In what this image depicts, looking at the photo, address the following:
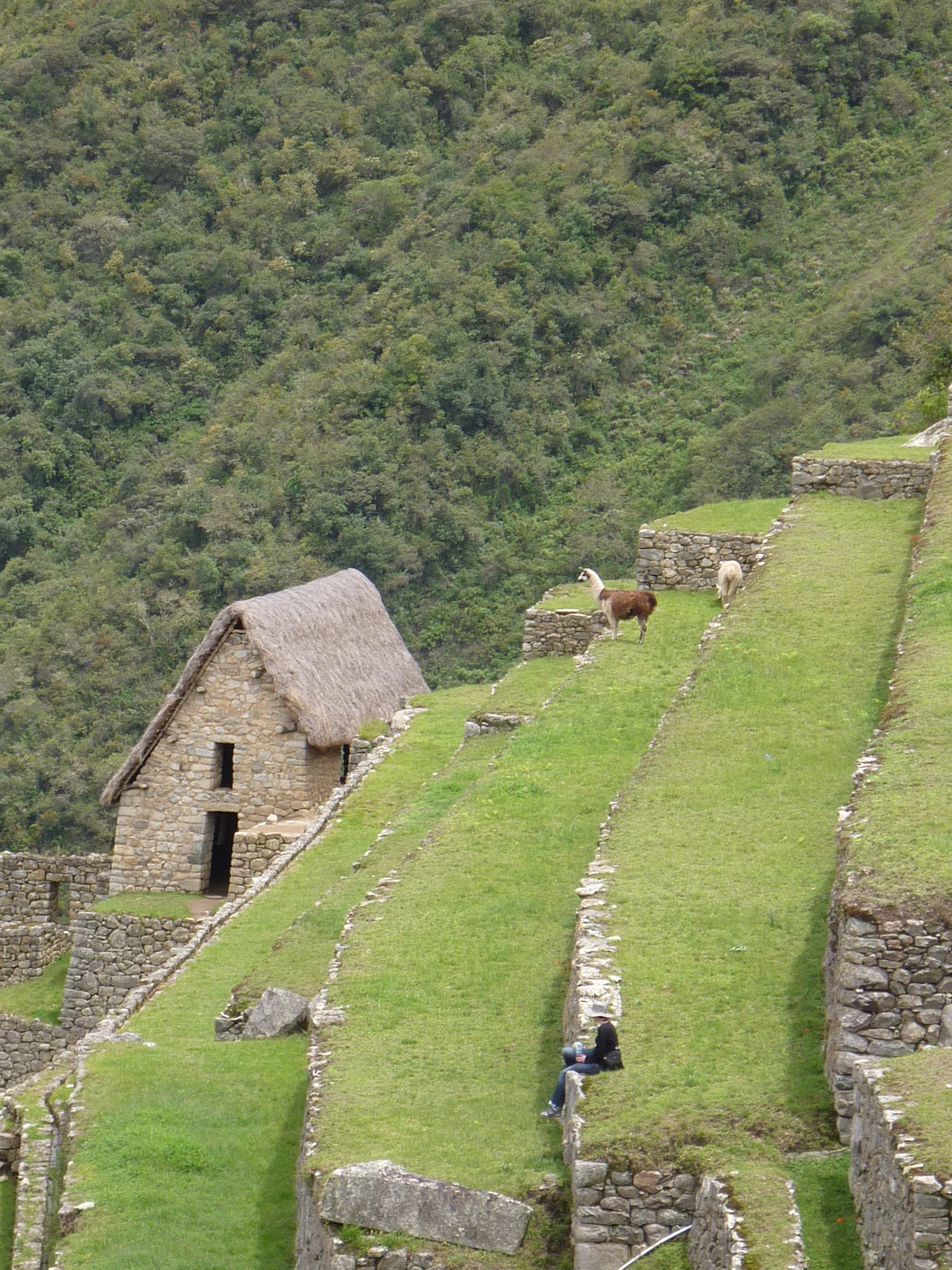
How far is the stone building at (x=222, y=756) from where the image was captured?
21266 millimetres

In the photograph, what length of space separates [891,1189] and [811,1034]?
232 centimetres

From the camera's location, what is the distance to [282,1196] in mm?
11227

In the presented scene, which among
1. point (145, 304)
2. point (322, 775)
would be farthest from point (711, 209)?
point (322, 775)

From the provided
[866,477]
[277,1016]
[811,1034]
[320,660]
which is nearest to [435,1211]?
[811,1034]

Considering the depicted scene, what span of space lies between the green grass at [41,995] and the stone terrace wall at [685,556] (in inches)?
323

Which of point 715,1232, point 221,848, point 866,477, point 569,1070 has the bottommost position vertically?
point 221,848

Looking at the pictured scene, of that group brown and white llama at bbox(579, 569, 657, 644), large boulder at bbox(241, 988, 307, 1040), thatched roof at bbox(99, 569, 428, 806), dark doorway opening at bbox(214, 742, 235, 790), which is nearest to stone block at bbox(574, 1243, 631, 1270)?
large boulder at bbox(241, 988, 307, 1040)

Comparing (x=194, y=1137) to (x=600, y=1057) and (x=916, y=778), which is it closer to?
(x=600, y=1057)

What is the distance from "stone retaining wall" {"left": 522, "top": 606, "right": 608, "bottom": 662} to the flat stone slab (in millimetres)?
13235

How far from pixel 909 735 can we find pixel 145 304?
4733 cm

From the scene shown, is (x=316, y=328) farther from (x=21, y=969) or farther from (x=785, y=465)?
(x=21, y=969)

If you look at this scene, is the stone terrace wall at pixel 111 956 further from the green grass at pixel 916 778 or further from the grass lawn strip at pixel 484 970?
the green grass at pixel 916 778

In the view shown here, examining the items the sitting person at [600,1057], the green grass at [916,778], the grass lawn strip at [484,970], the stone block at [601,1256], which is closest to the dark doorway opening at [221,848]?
the grass lawn strip at [484,970]

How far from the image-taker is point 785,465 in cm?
4344
